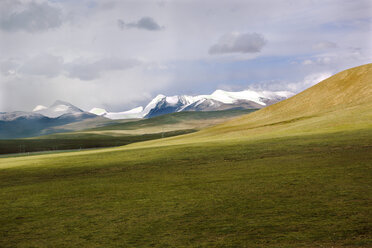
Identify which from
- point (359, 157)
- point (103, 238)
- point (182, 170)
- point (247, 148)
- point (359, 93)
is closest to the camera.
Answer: point (103, 238)

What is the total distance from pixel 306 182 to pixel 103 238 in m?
13.5

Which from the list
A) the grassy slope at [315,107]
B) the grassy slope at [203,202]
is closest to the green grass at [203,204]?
the grassy slope at [203,202]

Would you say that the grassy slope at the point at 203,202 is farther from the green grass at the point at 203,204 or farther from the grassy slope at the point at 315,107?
the grassy slope at the point at 315,107

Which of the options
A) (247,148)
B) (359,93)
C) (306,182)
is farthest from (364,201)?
(359,93)

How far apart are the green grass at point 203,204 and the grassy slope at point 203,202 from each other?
47 millimetres

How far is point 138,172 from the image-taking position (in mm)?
35969

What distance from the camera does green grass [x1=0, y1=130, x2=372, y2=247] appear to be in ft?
49.8

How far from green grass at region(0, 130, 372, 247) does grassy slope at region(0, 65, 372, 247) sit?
1.9 inches

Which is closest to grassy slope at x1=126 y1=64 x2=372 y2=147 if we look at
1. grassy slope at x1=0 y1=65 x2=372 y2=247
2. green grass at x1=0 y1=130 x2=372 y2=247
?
grassy slope at x1=0 y1=65 x2=372 y2=247

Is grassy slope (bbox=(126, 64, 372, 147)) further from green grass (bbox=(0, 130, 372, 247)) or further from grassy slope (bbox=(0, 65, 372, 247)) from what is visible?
green grass (bbox=(0, 130, 372, 247))

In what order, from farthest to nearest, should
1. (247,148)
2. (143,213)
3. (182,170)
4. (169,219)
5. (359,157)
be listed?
(247,148) → (182,170) → (359,157) → (143,213) → (169,219)

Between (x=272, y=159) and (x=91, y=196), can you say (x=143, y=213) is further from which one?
(x=272, y=159)

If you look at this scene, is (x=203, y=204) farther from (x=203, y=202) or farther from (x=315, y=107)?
(x=315, y=107)

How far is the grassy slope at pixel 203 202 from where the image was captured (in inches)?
600
